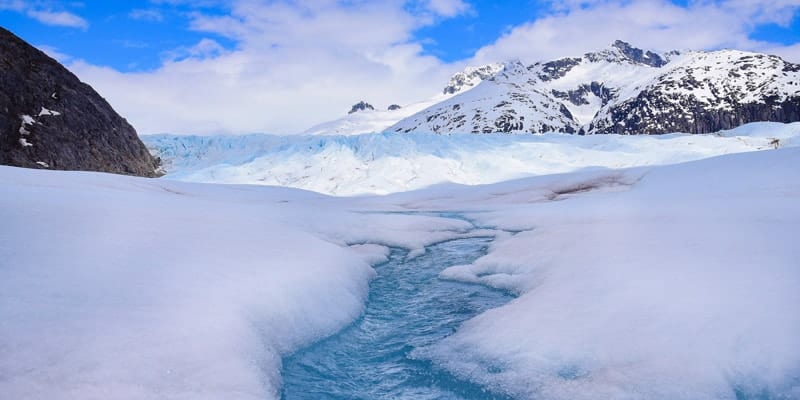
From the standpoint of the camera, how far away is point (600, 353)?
403cm

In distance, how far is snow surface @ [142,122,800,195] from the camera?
3278cm

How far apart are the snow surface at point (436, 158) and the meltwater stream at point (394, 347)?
74.9 feet

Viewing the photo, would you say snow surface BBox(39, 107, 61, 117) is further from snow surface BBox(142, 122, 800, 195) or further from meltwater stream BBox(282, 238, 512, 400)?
meltwater stream BBox(282, 238, 512, 400)

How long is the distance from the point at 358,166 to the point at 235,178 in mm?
8637

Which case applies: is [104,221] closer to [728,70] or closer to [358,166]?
[358,166]

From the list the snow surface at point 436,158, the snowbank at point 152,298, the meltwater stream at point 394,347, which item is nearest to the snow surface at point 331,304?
the snowbank at point 152,298

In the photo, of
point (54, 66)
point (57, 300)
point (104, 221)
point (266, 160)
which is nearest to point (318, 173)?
point (266, 160)

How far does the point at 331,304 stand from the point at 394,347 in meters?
0.99

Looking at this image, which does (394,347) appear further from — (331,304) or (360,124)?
(360,124)

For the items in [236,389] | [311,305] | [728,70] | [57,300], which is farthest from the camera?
[728,70]

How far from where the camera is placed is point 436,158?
35.0 metres

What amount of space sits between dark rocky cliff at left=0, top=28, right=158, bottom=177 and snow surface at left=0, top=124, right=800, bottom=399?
2616cm

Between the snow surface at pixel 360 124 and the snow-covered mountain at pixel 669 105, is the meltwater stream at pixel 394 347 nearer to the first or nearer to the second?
the snow-covered mountain at pixel 669 105

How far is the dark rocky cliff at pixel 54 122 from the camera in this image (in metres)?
29.0
